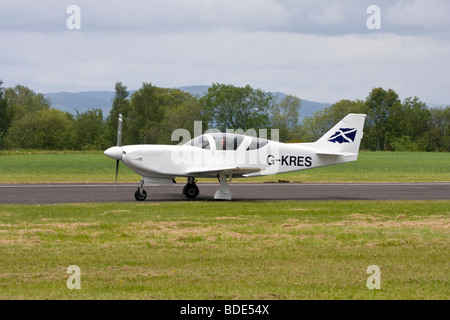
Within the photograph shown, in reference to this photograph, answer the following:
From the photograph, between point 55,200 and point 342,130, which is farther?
point 342,130

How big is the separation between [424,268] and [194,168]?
11620mm

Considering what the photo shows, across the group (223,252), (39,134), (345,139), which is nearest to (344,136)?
(345,139)

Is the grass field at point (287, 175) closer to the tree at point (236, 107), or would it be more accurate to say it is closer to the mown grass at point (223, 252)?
the mown grass at point (223, 252)

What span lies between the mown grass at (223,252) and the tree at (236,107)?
57188 mm

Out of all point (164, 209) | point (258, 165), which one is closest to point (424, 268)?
point (164, 209)

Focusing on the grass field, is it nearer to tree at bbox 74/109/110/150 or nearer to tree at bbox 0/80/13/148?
tree at bbox 74/109/110/150

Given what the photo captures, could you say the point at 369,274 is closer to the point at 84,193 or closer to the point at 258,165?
the point at 258,165

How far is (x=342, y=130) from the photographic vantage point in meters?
22.0

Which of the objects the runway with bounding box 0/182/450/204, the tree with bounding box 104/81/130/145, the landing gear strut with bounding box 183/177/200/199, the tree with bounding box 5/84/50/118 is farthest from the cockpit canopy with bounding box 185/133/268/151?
the tree with bounding box 5/84/50/118

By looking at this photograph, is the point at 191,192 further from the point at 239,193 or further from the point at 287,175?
the point at 287,175

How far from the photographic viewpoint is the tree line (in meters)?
75.9

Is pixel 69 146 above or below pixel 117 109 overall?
below

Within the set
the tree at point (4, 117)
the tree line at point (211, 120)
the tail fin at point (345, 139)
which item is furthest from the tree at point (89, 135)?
the tail fin at point (345, 139)

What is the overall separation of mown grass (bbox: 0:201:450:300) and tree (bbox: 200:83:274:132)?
57188 mm
